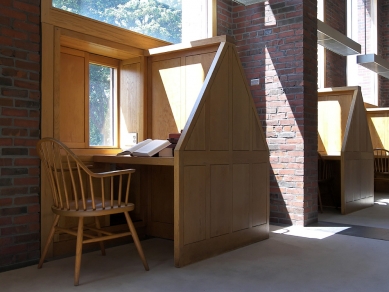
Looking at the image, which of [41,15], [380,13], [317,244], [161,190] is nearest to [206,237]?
[161,190]

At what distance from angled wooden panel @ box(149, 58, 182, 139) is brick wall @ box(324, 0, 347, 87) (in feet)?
15.7

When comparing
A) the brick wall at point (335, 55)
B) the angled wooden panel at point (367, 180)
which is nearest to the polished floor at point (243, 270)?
the angled wooden panel at point (367, 180)

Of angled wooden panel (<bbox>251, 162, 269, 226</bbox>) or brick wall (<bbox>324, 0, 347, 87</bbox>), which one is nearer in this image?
angled wooden panel (<bbox>251, 162, 269, 226</bbox>)

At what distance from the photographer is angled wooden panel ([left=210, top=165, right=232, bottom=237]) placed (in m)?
3.28

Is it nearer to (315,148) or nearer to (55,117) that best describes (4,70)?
(55,117)

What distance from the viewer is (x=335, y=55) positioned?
27.9ft

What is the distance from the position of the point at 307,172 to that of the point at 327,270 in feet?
6.07

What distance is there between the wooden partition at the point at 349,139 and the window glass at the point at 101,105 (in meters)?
3.04

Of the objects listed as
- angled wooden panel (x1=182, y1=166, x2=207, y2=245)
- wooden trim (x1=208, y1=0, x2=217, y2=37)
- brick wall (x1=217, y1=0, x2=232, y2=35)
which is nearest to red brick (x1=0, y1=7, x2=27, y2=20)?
angled wooden panel (x1=182, y1=166, x2=207, y2=245)

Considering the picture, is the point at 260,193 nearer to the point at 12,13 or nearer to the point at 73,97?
the point at 73,97

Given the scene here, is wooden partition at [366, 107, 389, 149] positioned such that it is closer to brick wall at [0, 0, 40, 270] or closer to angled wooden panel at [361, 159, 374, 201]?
angled wooden panel at [361, 159, 374, 201]

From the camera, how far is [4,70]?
289 centimetres

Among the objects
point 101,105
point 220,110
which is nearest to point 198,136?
point 220,110

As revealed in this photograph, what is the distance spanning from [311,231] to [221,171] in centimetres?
148
